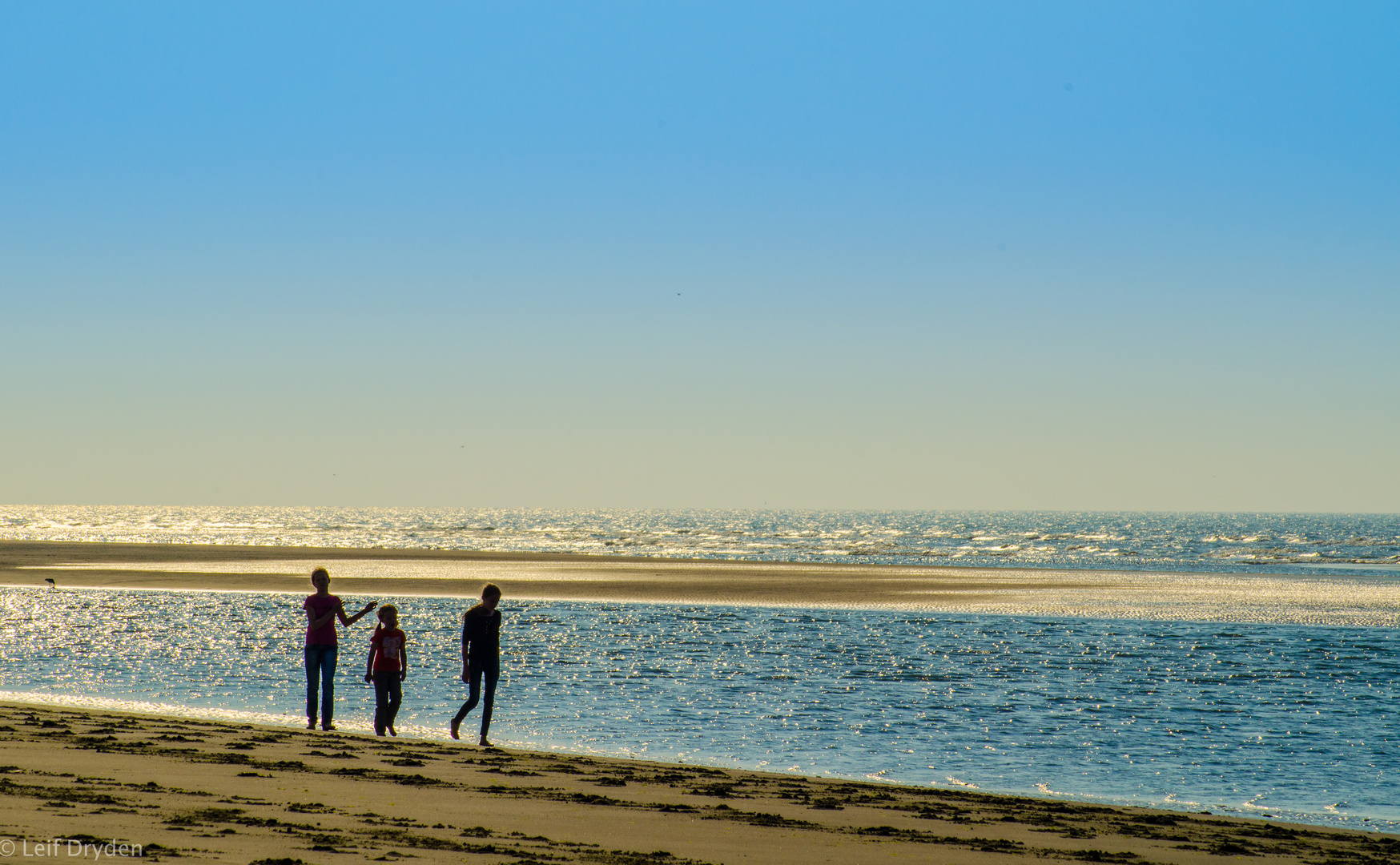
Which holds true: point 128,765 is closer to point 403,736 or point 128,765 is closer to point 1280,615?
point 403,736

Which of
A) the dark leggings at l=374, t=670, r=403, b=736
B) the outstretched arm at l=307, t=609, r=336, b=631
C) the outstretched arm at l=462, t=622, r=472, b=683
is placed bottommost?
the dark leggings at l=374, t=670, r=403, b=736

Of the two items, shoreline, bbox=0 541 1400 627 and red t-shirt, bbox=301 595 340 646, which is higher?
red t-shirt, bbox=301 595 340 646

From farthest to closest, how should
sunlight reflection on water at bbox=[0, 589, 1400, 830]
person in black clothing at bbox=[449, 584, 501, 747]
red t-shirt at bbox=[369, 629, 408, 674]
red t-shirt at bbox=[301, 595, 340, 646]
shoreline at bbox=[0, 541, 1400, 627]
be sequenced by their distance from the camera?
shoreline at bbox=[0, 541, 1400, 627], red t-shirt at bbox=[301, 595, 340, 646], red t-shirt at bbox=[369, 629, 408, 674], person in black clothing at bbox=[449, 584, 501, 747], sunlight reflection on water at bbox=[0, 589, 1400, 830]

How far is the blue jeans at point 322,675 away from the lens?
1284 centimetres

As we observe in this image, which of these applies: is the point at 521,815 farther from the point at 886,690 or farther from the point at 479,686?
the point at 886,690

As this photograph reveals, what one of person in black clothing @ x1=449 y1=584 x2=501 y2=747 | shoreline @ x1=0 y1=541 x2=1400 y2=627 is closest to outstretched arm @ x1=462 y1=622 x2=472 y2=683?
person in black clothing @ x1=449 y1=584 x2=501 y2=747

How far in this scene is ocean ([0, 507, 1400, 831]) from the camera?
12016 mm

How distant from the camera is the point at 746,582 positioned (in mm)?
43594

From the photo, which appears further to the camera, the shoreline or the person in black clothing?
the shoreline

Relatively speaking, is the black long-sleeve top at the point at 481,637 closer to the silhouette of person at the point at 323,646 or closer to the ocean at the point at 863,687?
the ocean at the point at 863,687

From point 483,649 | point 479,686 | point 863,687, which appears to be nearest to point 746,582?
point 863,687

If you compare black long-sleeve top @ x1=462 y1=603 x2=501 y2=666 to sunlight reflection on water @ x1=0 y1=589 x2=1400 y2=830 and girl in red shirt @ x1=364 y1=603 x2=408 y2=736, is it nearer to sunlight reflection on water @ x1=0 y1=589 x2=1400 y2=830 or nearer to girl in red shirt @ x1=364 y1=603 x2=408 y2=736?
girl in red shirt @ x1=364 y1=603 x2=408 y2=736

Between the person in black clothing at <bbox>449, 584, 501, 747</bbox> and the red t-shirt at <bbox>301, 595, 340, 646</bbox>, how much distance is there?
68.1 inches

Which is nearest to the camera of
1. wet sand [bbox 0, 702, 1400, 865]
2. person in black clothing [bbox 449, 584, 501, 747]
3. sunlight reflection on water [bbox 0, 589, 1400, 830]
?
wet sand [bbox 0, 702, 1400, 865]
